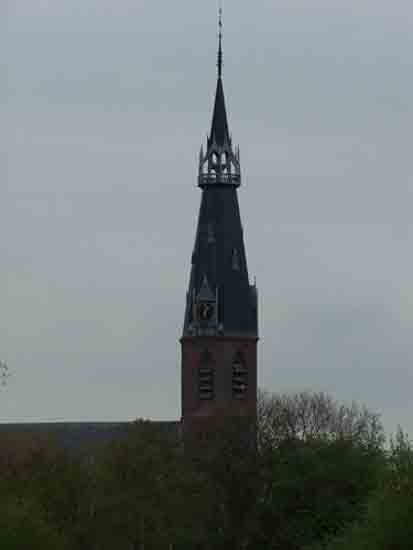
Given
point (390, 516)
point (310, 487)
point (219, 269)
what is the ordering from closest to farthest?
point (390, 516)
point (310, 487)
point (219, 269)

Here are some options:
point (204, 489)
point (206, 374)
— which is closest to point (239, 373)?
point (206, 374)

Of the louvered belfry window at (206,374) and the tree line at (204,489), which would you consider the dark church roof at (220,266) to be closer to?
the louvered belfry window at (206,374)

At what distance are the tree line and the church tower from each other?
30522 millimetres

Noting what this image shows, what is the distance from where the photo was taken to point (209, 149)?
14950 cm

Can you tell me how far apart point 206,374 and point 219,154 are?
40.2ft

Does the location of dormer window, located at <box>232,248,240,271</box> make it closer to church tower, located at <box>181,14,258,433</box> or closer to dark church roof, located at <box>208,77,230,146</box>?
church tower, located at <box>181,14,258,433</box>

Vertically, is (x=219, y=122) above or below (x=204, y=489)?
above

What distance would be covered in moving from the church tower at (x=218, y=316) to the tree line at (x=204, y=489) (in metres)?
30.5

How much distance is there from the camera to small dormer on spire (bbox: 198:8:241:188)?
490ft

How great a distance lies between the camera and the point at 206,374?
148 metres

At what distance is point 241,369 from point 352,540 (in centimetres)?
6233

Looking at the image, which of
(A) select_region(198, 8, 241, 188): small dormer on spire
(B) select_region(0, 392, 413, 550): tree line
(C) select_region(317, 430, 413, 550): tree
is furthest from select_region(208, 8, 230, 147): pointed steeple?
(C) select_region(317, 430, 413, 550): tree

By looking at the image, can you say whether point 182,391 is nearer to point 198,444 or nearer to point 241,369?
point 241,369

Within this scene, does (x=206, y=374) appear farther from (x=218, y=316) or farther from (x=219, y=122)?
(x=219, y=122)
